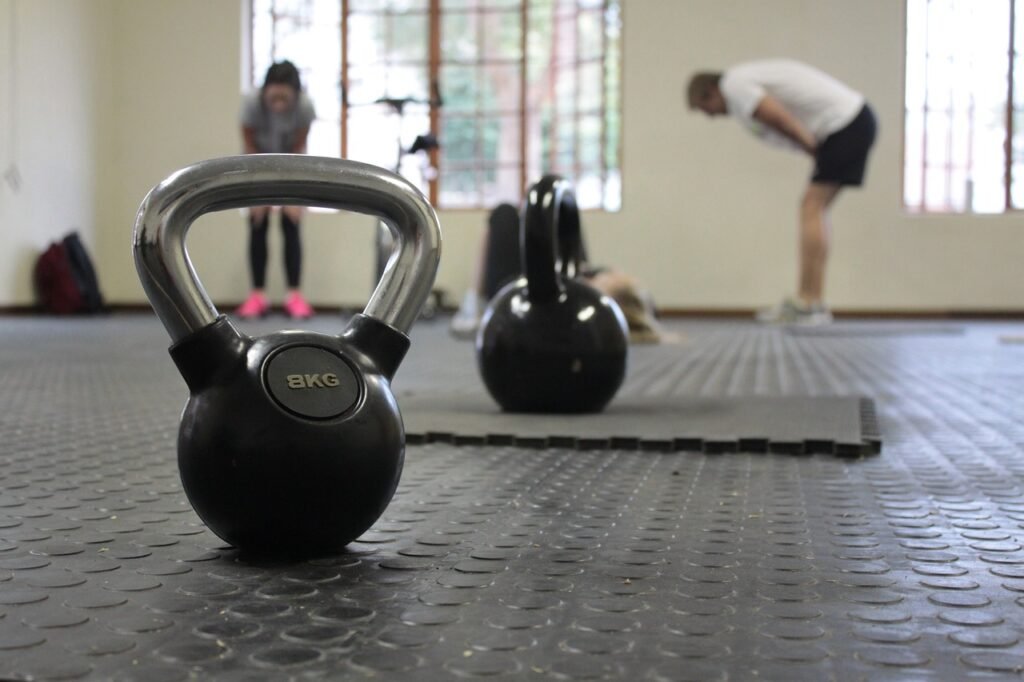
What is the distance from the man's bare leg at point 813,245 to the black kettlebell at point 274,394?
5989 mm

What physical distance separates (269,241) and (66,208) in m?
1.39

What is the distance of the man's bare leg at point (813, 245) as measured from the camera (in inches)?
263

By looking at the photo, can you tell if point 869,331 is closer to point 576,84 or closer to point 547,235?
point 576,84

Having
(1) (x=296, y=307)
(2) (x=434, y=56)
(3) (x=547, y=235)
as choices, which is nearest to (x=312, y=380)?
(3) (x=547, y=235)

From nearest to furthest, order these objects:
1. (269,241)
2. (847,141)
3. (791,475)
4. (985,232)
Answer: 1. (791,475)
2. (847,141)
3. (985,232)
4. (269,241)

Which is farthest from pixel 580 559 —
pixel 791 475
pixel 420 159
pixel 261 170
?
pixel 420 159

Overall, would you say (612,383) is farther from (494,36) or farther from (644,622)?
(494,36)

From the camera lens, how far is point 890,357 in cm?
390

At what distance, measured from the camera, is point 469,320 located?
5254 mm

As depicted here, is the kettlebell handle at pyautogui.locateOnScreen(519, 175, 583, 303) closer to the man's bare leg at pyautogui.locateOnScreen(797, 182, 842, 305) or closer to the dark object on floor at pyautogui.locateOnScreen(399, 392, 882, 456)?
the dark object on floor at pyautogui.locateOnScreen(399, 392, 882, 456)

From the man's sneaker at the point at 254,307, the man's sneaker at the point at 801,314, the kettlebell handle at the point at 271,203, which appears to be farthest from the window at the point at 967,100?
the kettlebell handle at the point at 271,203

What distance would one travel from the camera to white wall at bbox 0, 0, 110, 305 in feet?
24.2

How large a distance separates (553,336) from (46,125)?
6.83m

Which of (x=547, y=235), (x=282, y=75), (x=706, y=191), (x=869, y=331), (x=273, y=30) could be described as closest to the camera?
(x=547, y=235)
